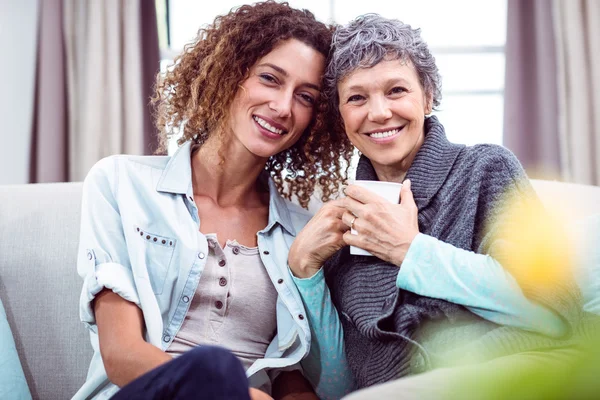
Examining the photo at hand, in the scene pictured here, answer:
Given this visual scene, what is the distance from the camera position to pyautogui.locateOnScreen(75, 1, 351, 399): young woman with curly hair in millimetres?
→ 1422

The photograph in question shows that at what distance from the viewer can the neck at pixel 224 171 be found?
67.2 inches

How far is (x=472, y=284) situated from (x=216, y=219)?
26.0 inches

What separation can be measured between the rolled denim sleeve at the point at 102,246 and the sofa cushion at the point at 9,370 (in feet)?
0.88

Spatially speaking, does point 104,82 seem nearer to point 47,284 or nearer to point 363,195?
point 47,284

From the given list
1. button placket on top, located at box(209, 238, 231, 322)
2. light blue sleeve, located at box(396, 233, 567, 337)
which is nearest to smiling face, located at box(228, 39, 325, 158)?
button placket on top, located at box(209, 238, 231, 322)

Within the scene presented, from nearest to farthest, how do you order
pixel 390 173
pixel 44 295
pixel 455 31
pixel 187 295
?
1. pixel 187 295
2. pixel 390 173
3. pixel 44 295
4. pixel 455 31

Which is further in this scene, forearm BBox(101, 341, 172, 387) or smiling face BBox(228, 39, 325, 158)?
smiling face BBox(228, 39, 325, 158)

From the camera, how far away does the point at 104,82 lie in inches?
136

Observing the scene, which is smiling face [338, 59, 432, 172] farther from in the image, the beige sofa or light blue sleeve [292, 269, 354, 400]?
the beige sofa

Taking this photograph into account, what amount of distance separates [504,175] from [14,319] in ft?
4.16

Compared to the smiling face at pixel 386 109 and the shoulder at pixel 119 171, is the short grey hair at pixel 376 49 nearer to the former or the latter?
the smiling face at pixel 386 109

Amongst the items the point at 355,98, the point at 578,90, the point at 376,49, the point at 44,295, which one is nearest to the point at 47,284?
the point at 44,295

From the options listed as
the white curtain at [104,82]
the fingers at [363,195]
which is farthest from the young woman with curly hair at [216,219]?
the white curtain at [104,82]

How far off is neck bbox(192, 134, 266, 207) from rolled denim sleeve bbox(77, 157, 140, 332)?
0.24 m
